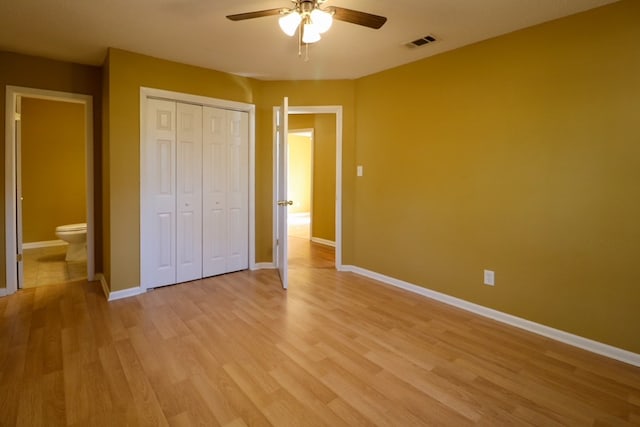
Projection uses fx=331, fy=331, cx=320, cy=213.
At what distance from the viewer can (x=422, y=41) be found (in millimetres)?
2916

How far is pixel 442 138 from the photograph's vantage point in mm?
3230

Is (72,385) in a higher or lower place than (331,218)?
lower

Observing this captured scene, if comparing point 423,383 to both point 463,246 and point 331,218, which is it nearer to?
point 463,246

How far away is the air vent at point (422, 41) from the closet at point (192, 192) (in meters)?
2.09

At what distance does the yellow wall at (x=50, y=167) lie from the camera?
5.19 m

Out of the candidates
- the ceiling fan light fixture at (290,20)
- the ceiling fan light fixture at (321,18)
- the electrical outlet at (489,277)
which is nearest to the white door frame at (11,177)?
the ceiling fan light fixture at (290,20)

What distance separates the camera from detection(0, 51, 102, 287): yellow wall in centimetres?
327

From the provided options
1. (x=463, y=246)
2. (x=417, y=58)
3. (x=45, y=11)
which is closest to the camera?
(x=45, y=11)

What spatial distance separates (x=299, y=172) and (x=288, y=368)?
310 inches

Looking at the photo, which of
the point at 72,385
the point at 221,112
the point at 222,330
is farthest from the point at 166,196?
the point at 72,385

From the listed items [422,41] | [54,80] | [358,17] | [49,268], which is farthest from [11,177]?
[422,41]

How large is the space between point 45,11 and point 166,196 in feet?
5.74

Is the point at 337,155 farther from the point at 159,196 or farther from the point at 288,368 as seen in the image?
the point at 288,368

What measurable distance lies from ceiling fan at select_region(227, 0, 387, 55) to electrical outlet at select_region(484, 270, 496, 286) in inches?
86.7
